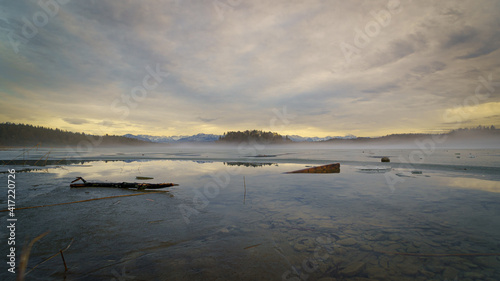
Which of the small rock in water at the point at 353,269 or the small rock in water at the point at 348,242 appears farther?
the small rock in water at the point at 348,242

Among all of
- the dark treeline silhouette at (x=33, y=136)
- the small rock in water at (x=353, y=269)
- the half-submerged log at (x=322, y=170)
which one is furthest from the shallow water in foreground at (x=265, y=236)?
the dark treeline silhouette at (x=33, y=136)

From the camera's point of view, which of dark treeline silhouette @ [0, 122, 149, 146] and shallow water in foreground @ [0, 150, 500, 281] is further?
dark treeline silhouette @ [0, 122, 149, 146]

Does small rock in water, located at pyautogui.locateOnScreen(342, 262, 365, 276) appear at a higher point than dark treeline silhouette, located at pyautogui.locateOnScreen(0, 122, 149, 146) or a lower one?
lower

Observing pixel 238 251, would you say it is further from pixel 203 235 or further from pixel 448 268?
pixel 448 268

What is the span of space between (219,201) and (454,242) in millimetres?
8611

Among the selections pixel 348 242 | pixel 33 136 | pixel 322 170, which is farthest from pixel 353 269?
pixel 33 136

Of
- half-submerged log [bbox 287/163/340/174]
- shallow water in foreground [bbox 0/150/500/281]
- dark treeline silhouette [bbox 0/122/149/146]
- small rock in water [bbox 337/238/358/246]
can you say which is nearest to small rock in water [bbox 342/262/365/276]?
shallow water in foreground [bbox 0/150/500/281]

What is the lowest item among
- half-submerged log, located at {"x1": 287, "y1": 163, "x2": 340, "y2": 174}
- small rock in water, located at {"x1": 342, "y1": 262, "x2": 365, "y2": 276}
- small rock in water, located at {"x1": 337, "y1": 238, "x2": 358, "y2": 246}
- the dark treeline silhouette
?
small rock in water, located at {"x1": 342, "y1": 262, "x2": 365, "y2": 276}

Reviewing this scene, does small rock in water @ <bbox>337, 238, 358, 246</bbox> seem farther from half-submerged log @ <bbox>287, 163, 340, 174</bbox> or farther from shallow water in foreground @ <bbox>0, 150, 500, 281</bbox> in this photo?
half-submerged log @ <bbox>287, 163, 340, 174</bbox>

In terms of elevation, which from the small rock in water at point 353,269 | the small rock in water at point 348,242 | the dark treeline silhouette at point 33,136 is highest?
the dark treeline silhouette at point 33,136

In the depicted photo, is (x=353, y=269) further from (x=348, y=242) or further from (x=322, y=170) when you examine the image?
(x=322, y=170)

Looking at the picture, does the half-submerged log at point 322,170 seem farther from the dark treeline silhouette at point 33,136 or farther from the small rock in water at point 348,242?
the dark treeline silhouette at point 33,136

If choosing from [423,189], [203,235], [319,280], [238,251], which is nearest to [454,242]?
[319,280]

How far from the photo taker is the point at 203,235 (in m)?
6.30
